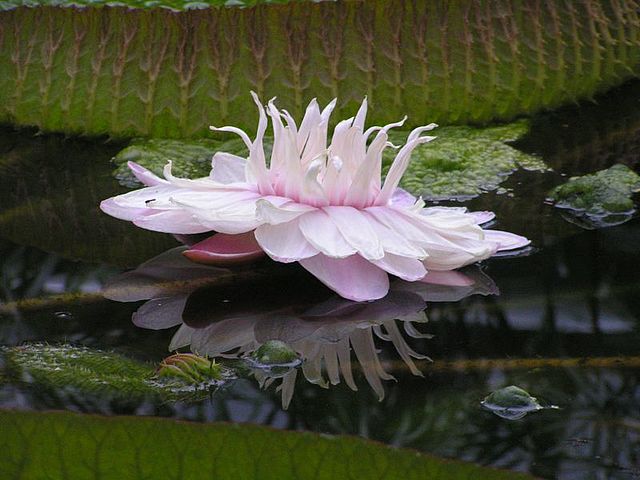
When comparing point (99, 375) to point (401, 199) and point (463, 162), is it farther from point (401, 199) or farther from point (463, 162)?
point (463, 162)

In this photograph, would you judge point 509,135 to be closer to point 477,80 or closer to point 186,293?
point 477,80

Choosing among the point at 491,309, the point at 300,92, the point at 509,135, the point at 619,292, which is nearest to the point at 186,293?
the point at 491,309

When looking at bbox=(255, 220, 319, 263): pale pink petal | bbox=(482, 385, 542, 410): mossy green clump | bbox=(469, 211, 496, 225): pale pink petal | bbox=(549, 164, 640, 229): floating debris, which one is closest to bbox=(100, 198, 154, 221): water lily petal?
bbox=(255, 220, 319, 263): pale pink petal

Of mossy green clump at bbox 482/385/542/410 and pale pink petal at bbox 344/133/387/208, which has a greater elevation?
pale pink petal at bbox 344/133/387/208

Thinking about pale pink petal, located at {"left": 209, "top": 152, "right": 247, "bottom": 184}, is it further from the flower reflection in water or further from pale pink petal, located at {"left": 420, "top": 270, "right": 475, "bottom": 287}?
pale pink petal, located at {"left": 420, "top": 270, "right": 475, "bottom": 287}

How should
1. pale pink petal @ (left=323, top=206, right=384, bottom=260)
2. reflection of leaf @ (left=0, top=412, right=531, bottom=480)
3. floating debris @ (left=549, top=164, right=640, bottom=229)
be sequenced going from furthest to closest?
floating debris @ (left=549, top=164, right=640, bottom=229), pale pink petal @ (left=323, top=206, right=384, bottom=260), reflection of leaf @ (left=0, top=412, right=531, bottom=480)

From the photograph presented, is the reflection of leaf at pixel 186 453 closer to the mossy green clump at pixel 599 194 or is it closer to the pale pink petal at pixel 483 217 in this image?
the pale pink petal at pixel 483 217

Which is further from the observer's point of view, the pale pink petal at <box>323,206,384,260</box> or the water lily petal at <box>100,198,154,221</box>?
the water lily petal at <box>100,198,154,221</box>

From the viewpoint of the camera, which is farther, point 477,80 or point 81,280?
point 477,80
